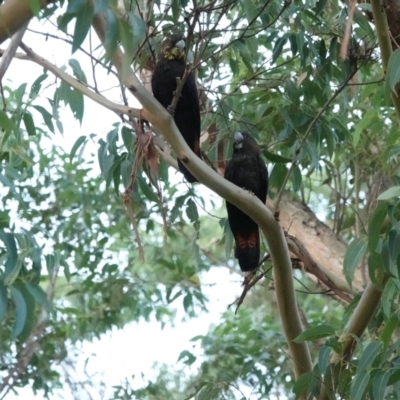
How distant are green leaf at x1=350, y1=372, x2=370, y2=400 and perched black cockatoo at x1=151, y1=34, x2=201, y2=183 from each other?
3.23 ft

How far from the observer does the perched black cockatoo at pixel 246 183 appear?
8.24 feet

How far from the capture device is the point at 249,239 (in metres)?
2.54

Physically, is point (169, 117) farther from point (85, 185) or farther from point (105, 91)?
point (85, 185)

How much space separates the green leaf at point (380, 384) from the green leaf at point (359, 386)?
0.02 meters

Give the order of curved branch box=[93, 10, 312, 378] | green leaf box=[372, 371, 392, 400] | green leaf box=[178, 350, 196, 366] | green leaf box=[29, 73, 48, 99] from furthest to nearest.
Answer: green leaf box=[178, 350, 196, 366]
green leaf box=[29, 73, 48, 99]
curved branch box=[93, 10, 312, 378]
green leaf box=[372, 371, 392, 400]

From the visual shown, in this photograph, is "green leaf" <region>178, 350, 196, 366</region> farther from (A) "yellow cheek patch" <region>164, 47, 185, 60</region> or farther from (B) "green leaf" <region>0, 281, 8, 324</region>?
(B) "green leaf" <region>0, 281, 8, 324</region>

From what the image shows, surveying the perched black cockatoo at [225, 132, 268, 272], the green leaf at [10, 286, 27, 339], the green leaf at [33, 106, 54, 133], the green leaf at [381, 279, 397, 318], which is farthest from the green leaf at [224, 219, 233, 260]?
the green leaf at [10, 286, 27, 339]

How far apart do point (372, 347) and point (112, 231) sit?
2.32 metres

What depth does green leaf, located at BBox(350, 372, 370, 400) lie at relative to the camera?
1.56 meters

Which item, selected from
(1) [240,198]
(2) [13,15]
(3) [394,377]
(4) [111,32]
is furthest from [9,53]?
(3) [394,377]

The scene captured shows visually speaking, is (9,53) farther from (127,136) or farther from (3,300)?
(127,136)

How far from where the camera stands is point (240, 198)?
1.76 meters

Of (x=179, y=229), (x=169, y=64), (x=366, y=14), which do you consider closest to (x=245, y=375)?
(x=179, y=229)

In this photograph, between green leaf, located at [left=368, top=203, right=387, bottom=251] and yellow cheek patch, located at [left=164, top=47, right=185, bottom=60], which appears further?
yellow cheek patch, located at [left=164, top=47, right=185, bottom=60]
